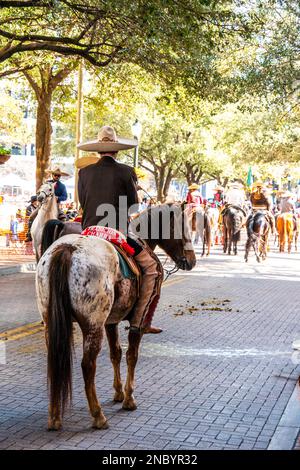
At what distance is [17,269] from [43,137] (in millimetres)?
7651

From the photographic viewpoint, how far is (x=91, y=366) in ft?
20.3

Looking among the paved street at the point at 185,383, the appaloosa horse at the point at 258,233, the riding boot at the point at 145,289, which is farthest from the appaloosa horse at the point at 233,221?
the riding boot at the point at 145,289

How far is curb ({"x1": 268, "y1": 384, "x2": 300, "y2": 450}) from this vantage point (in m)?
5.81

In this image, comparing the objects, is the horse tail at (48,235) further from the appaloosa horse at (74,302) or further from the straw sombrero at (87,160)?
the appaloosa horse at (74,302)

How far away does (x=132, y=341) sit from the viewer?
7.06 m

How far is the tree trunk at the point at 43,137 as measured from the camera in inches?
1015

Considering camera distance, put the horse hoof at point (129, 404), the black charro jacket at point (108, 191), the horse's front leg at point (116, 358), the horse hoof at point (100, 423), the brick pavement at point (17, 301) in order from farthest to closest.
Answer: the brick pavement at point (17, 301), the horse's front leg at point (116, 358), the black charro jacket at point (108, 191), the horse hoof at point (129, 404), the horse hoof at point (100, 423)

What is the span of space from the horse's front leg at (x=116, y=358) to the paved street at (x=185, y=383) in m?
0.14

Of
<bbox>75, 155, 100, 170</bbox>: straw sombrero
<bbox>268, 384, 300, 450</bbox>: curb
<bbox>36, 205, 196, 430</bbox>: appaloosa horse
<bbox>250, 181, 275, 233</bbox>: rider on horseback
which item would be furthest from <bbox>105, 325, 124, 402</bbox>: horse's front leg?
<bbox>250, 181, 275, 233</bbox>: rider on horseback

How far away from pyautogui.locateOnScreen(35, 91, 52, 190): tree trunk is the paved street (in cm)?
1198

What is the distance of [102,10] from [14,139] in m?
33.9

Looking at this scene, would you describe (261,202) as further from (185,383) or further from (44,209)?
(185,383)

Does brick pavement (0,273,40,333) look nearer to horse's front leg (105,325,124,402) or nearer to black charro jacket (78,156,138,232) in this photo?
horse's front leg (105,325,124,402)

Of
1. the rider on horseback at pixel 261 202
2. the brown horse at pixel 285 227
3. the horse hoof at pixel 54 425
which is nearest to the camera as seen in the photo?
the horse hoof at pixel 54 425
